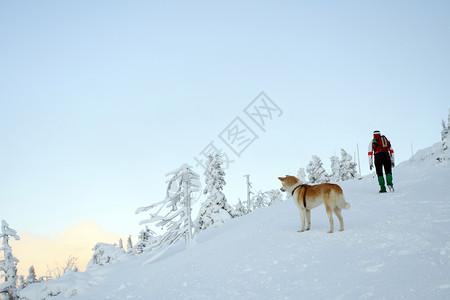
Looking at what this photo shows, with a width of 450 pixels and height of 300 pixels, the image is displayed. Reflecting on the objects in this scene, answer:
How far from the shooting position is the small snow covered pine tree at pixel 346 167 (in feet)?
Result: 175

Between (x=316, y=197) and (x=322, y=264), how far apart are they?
8.76ft

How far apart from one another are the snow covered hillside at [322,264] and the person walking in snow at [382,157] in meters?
1.57

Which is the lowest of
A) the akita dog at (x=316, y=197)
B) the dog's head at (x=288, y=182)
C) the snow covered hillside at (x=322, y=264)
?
the snow covered hillside at (x=322, y=264)

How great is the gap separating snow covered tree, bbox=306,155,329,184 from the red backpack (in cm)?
4020

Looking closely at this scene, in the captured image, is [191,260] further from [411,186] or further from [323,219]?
[411,186]

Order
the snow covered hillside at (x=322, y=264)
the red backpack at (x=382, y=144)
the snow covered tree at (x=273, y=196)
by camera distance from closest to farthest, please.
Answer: the snow covered hillside at (x=322, y=264)
the red backpack at (x=382, y=144)
the snow covered tree at (x=273, y=196)

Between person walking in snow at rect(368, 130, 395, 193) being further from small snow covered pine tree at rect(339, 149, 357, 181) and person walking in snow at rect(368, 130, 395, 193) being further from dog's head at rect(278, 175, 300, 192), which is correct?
small snow covered pine tree at rect(339, 149, 357, 181)

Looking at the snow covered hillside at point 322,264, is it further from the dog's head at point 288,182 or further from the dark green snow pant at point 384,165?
the dark green snow pant at point 384,165

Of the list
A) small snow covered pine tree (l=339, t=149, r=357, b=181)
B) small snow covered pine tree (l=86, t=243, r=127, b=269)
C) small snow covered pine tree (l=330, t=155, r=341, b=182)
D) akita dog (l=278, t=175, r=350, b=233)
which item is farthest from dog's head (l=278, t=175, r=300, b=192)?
small snow covered pine tree (l=330, t=155, r=341, b=182)

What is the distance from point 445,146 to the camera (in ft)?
57.1

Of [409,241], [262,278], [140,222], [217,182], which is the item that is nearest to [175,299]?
[262,278]

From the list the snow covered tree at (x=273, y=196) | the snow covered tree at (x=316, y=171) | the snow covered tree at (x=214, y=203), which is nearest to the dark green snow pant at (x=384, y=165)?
the snow covered tree at (x=214, y=203)

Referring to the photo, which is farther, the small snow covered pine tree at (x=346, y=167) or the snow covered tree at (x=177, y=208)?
the small snow covered pine tree at (x=346, y=167)

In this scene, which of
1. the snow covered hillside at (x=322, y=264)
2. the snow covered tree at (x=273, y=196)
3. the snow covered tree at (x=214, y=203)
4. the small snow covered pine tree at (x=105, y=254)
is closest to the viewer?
the snow covered hillside at (x=322, y=264)
